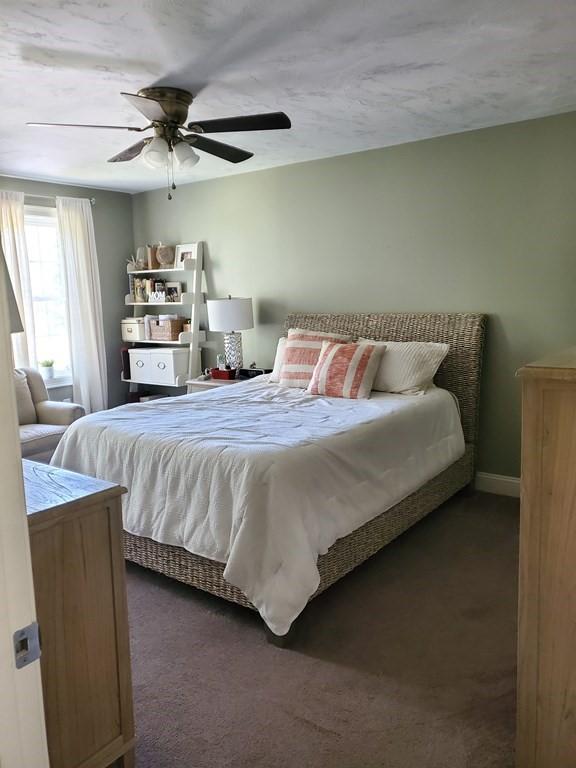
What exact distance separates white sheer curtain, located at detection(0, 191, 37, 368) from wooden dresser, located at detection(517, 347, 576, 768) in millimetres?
4325

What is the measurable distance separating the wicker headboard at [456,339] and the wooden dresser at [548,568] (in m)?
2.25

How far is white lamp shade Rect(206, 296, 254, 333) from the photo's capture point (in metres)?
4.66

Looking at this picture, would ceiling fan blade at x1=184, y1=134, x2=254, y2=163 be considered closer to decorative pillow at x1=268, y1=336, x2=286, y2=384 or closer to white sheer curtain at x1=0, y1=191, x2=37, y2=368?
decorative pillow at x1=268, y1=336, x2=286, y2=384

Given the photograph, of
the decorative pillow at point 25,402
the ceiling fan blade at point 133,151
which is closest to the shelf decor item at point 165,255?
the decorative pillow at point 25,402

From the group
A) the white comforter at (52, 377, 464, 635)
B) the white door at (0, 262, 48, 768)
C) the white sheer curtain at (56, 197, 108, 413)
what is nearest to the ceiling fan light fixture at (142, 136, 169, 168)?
the white comforter at (52, 377, 464, 635)

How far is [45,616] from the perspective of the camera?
4.53ft

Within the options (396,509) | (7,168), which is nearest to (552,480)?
(396,509)

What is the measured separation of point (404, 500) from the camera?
307 cm

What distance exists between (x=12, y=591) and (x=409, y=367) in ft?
10.4

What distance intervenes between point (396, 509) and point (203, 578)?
1.07m

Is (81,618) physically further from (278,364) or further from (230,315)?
(230,315)

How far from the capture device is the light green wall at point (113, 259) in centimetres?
554

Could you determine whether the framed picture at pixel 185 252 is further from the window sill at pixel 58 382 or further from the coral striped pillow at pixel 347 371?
the coral striped pillow at pixel 347 371

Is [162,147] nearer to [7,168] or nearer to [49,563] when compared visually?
[49,563]
